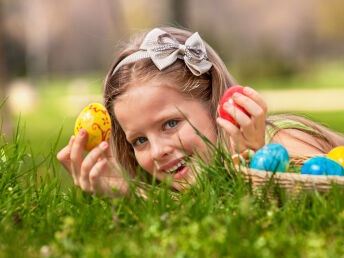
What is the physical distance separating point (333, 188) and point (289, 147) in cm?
98

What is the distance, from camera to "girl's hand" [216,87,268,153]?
9.23 ft

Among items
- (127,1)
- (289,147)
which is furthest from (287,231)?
(127,1)

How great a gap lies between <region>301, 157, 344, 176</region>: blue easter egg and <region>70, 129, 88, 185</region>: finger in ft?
3.80

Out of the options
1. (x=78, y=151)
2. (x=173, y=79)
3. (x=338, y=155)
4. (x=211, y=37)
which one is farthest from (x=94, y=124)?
(x=211, y=37)

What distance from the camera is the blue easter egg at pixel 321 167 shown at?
2.77 metres

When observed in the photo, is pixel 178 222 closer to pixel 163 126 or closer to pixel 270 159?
pixel 270 159

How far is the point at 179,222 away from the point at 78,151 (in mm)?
919

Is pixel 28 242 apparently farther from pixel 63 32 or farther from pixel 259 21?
pixel 259 21

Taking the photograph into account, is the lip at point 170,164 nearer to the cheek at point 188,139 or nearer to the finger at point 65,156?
the cheek at point 188,139

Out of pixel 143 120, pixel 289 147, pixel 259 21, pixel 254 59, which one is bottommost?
pixel 259 21

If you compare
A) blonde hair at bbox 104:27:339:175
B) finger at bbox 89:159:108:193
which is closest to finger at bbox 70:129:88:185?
A: finger at bbox 89:159:108:193

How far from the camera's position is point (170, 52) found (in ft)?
12.1

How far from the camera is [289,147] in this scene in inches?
130

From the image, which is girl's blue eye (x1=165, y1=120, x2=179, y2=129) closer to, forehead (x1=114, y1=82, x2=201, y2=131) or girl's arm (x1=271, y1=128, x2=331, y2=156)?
forehead (x1=114, y1=82, x2=201, y2=131)
